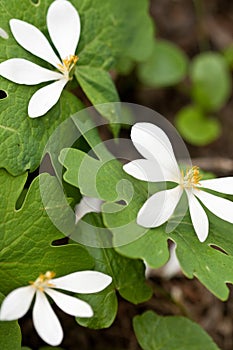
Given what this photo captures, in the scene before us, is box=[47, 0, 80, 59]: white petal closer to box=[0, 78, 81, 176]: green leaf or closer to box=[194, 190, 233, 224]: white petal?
box=[0, 78, 81, 176]: green leaf

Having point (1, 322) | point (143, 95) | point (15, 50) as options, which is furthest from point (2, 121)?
point (143, 95)

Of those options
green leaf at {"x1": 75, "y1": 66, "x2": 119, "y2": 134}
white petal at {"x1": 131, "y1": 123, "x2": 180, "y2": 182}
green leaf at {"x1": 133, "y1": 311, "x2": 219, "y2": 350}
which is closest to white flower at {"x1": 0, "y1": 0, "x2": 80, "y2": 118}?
green leaf at {"x1": 75, "y1": 66, "x2": 119, "y2": 134}

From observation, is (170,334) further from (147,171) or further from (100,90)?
(100,90)

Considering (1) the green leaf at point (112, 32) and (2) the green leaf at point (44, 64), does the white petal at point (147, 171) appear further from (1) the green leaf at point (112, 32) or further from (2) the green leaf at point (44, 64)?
(1) the green leaf at point (112, 32)

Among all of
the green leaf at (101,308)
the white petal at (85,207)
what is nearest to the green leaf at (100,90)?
the white petal at (85,207)

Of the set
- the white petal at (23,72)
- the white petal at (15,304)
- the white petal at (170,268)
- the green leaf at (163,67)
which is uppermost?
the white petal at (23,72)

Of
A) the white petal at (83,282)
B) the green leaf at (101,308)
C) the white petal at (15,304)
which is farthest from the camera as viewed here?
the green leaf at (101,308)
